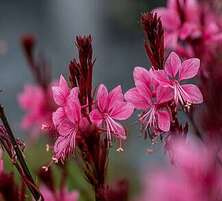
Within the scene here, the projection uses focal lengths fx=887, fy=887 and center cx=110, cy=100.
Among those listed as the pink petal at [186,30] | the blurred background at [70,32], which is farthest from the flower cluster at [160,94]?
the blurred background at [70,32]

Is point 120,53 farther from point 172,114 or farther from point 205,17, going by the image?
point 172,114

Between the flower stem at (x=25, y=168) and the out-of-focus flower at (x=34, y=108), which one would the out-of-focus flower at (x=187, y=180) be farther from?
the out-of-focus flower at (x=34, y=108)

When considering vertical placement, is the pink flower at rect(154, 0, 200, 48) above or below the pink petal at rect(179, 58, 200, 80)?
below

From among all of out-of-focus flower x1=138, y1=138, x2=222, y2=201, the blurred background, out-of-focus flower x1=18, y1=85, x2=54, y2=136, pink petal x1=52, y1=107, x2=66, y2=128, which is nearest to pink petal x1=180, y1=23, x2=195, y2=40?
pink petal x1=52, y1=107, x2=66, y2=128

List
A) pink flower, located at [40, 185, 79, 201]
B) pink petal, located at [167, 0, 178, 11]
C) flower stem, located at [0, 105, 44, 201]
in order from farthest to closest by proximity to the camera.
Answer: pink petal, located at [167, 0, 178, 11]
pink flower, located at [40, 185, 79, 201]
flower stem, located at [0, 105, 44, 201]

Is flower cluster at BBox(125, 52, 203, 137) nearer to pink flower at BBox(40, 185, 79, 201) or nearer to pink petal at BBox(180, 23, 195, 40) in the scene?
pink flower at BBox(40, 185, 79, 201)

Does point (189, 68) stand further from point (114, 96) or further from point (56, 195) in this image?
point (56, 195)

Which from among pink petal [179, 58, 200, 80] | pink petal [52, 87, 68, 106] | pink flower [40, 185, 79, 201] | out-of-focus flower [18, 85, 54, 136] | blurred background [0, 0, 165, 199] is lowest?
blurred background [0, 0, 165, 199]
